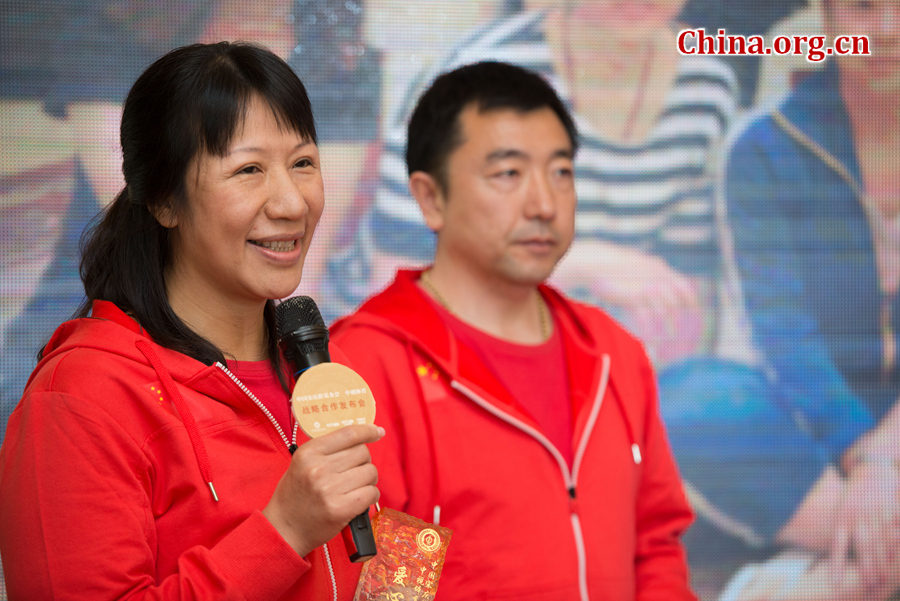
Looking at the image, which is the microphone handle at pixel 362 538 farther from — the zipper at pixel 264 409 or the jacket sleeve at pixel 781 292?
the jacket sleeve at pixel 781 292

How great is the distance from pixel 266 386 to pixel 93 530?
327mm

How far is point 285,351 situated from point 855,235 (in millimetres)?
2098

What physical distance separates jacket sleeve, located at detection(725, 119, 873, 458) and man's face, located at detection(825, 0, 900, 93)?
12.6 inches

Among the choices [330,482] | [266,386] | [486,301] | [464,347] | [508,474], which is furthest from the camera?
[486,301]

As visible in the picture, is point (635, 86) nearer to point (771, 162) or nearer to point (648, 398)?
point (771, 162)

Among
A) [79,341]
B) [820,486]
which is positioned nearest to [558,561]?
[79,341]

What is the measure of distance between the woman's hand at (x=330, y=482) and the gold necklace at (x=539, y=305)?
0.87 meters

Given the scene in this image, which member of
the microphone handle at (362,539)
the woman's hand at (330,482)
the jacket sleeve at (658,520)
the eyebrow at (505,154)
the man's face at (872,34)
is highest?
the man's face at (872,34)

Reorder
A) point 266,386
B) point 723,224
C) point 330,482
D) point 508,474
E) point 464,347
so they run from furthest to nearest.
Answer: point 723,224
point 464,347
point 508,474
point 266,386
point 330,482

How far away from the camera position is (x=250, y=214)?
123 centimetres

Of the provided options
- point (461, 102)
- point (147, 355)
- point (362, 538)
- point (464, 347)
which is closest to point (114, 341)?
point (147, 355)

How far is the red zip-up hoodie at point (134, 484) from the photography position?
1071mm

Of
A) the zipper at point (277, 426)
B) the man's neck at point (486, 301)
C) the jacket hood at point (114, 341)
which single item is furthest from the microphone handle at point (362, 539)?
the man's neck at point (486, 301)

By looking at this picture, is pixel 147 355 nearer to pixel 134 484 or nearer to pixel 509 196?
pixel 134 484
